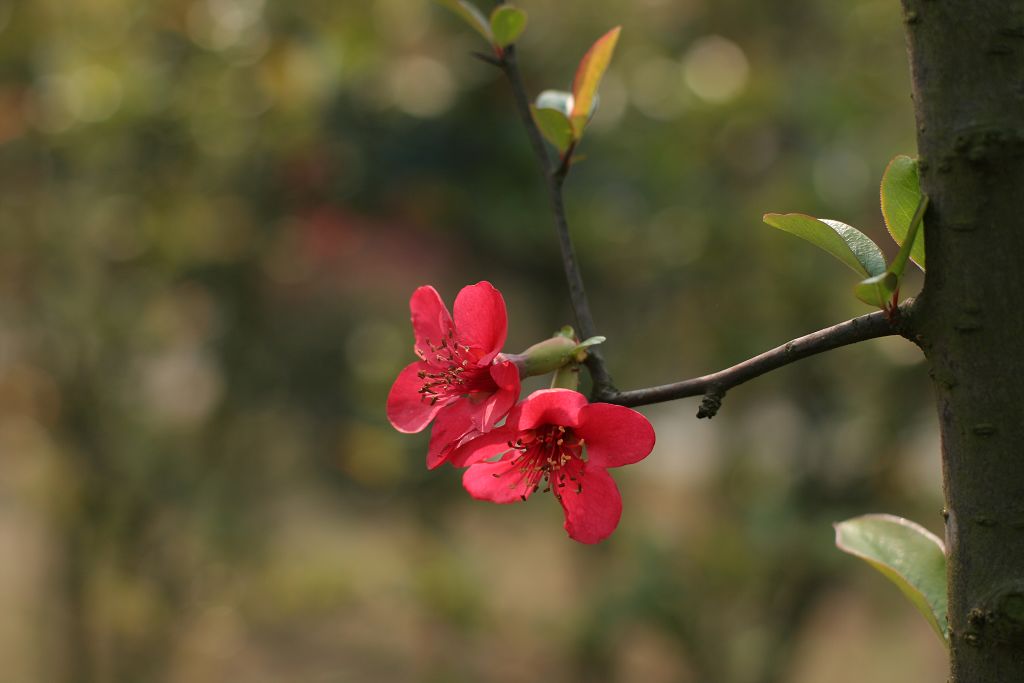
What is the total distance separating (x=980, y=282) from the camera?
372 millimetres

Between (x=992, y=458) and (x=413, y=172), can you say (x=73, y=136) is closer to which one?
(x=413, y=172)

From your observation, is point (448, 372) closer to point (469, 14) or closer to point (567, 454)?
point (567, 454)

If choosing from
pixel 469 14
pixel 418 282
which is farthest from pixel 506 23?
pixel 418 282

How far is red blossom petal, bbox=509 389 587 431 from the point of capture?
43 cm

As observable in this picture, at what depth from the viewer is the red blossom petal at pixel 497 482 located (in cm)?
51

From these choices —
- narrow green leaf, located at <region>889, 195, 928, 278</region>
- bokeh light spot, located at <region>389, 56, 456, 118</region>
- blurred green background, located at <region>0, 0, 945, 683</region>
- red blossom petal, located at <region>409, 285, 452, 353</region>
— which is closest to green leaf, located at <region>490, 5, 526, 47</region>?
red blossom petal, located at <region>409, 285, 452, 353</region>

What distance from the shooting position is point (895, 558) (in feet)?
1.62

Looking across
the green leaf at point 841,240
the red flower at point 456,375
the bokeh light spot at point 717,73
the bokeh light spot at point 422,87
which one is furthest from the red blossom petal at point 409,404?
the bokeh light spot at point 422,87

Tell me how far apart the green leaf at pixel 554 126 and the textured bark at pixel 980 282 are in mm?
194

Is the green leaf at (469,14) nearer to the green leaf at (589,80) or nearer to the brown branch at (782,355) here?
the green leaf at (589,80)

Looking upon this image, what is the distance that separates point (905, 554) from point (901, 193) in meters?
0.19

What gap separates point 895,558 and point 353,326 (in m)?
2.59

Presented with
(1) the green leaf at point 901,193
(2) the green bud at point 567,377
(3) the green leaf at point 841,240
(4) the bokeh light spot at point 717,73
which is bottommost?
(4) the bokeh light spot at point 717,73

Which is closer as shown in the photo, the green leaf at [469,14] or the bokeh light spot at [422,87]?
the green leaf at [469,14]
